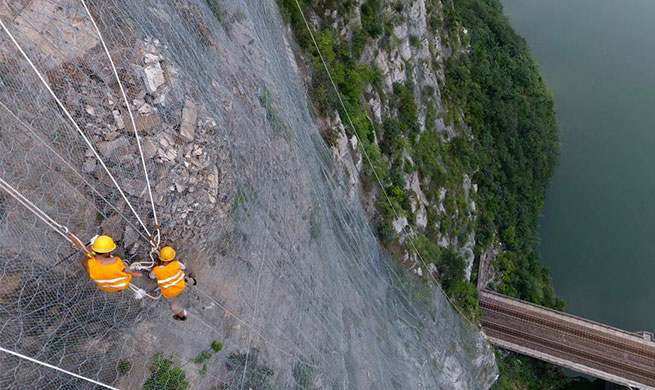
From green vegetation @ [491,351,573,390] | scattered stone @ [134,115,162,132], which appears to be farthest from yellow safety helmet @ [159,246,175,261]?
green vegetation @ [491,351,573,390]

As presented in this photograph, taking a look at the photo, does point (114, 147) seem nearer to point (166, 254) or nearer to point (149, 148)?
point (149, 148)

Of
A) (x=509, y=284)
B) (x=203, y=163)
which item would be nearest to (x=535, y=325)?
(x=509, y=284)

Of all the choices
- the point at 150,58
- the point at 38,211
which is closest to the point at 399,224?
the point at 150,58

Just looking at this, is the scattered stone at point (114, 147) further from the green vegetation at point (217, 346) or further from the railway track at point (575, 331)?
the railway track at point (575, 331)

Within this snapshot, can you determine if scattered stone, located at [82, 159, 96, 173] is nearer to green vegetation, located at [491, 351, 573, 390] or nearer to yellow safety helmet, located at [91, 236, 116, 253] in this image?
yellow safety helmet, located at [91, 236, 116, 253]

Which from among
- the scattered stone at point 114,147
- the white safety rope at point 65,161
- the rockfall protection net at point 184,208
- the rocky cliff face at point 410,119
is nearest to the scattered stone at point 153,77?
the rockfall protection net at point 184,208
